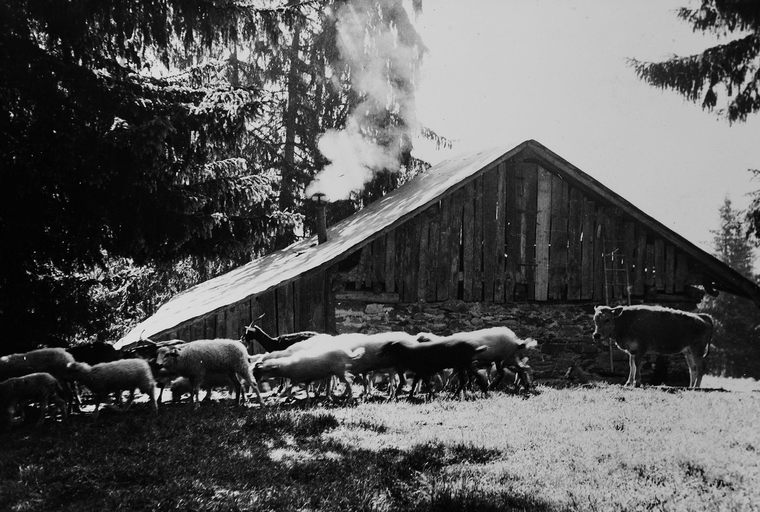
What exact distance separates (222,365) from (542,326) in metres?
8.22

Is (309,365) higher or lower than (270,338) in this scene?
lower

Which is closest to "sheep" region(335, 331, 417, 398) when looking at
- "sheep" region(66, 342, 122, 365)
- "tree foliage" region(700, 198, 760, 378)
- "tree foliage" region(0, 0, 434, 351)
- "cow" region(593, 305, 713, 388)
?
"tree foliage" region(0, 0, 434, 351)

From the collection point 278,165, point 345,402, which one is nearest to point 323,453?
point 345,402

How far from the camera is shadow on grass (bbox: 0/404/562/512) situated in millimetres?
5645

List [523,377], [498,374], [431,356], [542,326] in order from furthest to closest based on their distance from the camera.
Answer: [542,326] → [498,374] → [523,377] → [431,356]

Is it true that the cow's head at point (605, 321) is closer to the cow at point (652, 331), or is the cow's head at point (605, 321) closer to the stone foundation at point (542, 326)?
the cow at point (652, 331)

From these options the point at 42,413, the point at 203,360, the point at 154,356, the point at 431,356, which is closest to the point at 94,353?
the point at 154,356

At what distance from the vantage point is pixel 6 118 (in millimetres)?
9609

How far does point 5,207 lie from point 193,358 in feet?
11.1

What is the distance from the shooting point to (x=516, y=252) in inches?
624

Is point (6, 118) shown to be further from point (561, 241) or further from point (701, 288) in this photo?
point (701, 288)

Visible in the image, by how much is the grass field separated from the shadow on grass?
2 cm

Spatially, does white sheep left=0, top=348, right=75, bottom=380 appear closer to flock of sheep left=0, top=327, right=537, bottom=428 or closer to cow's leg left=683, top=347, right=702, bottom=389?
flock of sheep left=0, top=327, right=537, bottom=428

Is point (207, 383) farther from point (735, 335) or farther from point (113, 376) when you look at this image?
point (735, 335)
